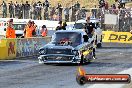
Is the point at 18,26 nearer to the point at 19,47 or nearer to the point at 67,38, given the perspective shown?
the point at 19,47

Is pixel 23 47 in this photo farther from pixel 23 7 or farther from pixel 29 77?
pixel 23 7

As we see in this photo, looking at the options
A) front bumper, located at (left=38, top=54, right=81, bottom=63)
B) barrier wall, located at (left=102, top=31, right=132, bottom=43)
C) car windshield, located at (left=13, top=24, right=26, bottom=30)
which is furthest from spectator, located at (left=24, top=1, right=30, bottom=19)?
front bumper, located at (left=38, top=54, right=81, bottom=63)

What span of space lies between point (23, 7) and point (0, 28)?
5055 mm

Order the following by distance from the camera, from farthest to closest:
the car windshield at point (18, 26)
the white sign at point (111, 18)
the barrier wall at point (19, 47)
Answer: the white sign at point (111, 18)
the car windshield at point (18, 26)
the barrier wall at point (19, 47)

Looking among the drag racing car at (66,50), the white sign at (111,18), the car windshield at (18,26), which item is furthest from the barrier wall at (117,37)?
the drag racing car at (66,50)

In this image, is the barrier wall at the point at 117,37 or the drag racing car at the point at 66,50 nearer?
the drag racing car at the point at 66,50

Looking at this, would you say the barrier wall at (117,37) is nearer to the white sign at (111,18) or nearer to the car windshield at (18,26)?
the white sign at (111,18)

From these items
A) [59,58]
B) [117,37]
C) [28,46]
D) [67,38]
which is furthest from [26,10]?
[59,58]

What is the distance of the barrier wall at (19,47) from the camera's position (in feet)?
71.6

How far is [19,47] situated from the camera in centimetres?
2327

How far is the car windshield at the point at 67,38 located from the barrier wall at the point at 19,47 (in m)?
3.04

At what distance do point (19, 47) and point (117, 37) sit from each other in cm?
1787

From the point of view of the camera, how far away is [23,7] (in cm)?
4303

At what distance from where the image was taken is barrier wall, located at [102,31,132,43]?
39.3 meters
